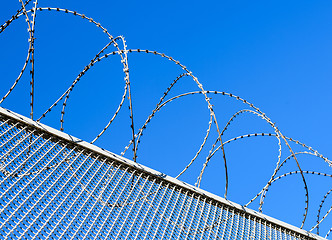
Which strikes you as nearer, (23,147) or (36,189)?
(36,189)

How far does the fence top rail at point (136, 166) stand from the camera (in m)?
5.07

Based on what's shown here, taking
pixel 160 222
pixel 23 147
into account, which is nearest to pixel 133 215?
pixel 160 222

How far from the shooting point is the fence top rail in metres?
5.07

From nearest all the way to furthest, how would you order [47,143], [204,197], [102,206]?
[102,206] → [47,143] → [204,197]

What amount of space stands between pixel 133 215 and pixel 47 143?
4.15 ft

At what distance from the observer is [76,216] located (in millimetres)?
4129

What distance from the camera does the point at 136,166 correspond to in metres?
5.40

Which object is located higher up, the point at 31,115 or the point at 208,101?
the point at 208,101

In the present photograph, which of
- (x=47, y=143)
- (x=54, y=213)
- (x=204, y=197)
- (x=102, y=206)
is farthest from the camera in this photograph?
(x=204, y=197)

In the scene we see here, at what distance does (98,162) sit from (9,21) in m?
1.91

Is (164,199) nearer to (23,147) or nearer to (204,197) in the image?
(204,197)

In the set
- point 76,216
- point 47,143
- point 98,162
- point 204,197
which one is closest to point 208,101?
point 204,197

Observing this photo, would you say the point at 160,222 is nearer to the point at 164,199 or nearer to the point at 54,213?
the point at 164,199

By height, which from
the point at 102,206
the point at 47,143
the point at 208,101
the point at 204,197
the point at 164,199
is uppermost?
the point at 208,101
